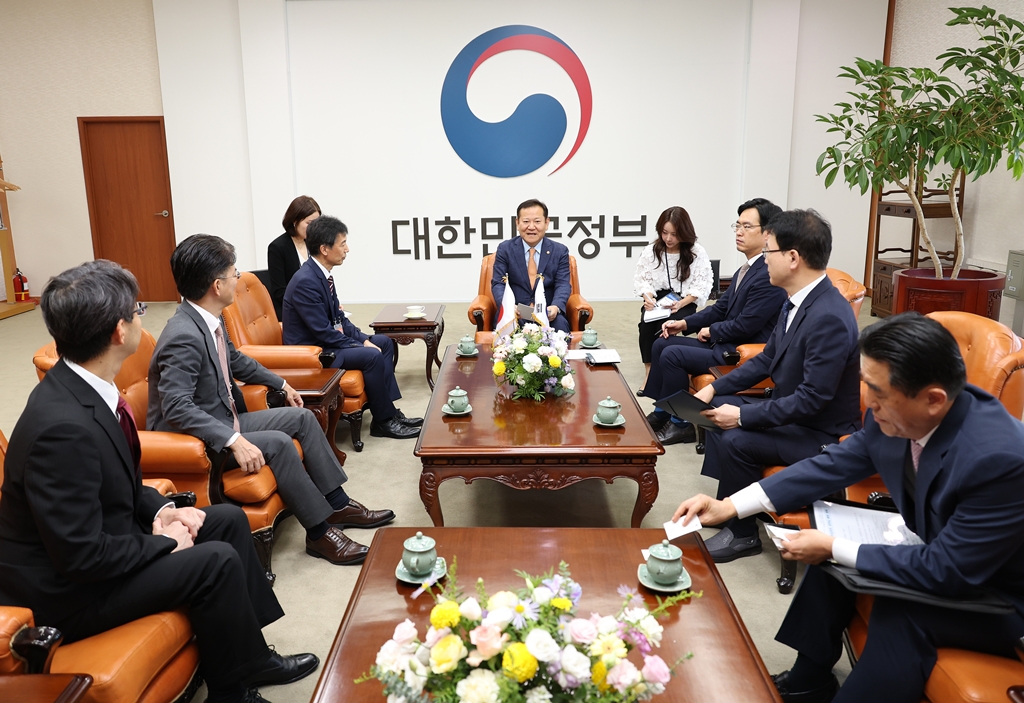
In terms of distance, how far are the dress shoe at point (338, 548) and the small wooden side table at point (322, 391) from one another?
0.81 m

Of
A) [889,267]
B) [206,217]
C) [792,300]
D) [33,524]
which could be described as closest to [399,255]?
[206,217]

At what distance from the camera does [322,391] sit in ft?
12.0

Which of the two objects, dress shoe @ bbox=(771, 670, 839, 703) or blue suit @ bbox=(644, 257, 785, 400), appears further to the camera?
blue suit @ bbox=(644, 257, 785, 400)

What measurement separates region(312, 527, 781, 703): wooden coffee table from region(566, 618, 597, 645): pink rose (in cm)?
41

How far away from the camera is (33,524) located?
5.95 ft

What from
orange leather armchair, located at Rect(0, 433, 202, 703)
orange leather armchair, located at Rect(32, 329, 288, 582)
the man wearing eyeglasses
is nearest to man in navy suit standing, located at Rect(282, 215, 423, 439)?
the man wearing eyeglasses

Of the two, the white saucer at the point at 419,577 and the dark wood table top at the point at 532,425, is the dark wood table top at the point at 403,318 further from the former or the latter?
the white saucer at the point at 419,577

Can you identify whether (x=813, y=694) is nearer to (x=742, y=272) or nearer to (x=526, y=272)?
(x=742, y=272)

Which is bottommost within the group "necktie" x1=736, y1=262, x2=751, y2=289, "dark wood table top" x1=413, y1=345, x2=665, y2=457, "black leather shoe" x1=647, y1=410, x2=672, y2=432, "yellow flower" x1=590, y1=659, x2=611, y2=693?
"black leather shoe" x1=647, y1=410, x2=672, y2=432

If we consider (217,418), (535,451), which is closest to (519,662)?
(535,451)

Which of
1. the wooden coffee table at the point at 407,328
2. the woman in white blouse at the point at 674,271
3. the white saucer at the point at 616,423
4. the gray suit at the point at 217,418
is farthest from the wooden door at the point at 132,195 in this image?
the white saucer at the point at 616,423

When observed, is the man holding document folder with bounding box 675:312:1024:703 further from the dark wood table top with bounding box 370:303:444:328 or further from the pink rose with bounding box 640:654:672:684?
the dark wood table top with bounding box 370:303:444:328

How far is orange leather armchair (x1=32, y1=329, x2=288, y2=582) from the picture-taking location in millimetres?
2631

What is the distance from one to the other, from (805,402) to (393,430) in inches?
95.2
